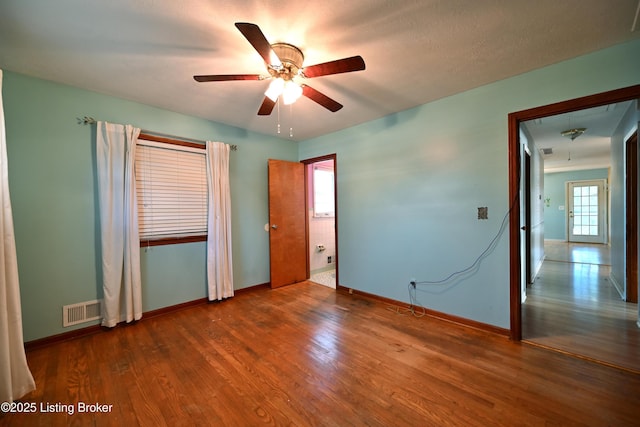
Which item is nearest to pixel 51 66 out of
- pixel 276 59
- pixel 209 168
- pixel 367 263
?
pixel 209 168

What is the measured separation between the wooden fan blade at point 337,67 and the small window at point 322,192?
313cm

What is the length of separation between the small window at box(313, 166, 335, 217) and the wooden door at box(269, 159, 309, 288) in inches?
19.2

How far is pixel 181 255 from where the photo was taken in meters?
3.15

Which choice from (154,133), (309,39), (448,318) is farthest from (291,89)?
(448,318)

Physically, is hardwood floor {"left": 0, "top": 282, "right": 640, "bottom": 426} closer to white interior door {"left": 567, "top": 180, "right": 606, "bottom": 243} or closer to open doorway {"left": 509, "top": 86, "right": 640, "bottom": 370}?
open doorway {"left": 509, "top": 86, "right": 640, "bottom": 370}

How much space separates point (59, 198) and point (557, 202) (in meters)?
12.1

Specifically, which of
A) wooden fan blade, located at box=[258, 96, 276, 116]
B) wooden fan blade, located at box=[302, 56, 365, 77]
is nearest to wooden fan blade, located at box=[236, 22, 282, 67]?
wooden fan blade, located at box=[302, 56, 365, 77]

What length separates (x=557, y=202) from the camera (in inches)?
321

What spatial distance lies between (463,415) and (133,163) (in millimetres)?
3652

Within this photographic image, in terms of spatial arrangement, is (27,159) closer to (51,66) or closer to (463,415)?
(51,66)

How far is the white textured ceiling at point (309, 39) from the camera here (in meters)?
1.50

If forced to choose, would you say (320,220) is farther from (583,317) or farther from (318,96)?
(583,317)

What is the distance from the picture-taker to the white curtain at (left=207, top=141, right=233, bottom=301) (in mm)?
3299

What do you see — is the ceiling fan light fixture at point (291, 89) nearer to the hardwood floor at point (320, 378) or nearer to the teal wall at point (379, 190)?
the teal wall at point (379, 190)
